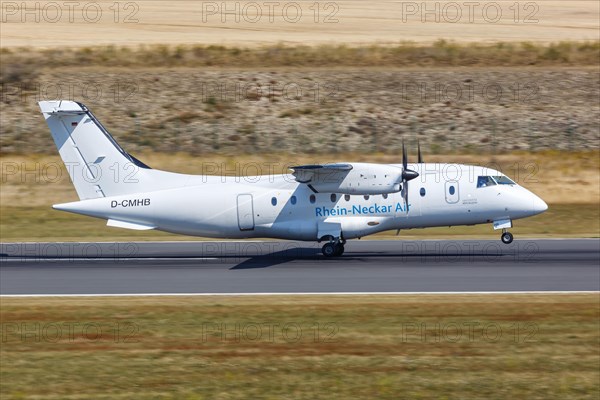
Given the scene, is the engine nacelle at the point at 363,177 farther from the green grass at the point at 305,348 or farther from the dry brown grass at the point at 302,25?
the dry brown grass at the point at 302,25

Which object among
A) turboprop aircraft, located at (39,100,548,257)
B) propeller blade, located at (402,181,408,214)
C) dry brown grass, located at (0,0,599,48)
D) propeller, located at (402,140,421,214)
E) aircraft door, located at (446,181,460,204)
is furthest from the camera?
dry brown grass, located at (0,0,599,48)

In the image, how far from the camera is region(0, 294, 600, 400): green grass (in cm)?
1627

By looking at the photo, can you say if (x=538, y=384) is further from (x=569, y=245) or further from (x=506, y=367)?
(x=569, y=245)

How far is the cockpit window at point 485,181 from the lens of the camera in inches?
1211

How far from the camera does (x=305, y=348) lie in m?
19.0

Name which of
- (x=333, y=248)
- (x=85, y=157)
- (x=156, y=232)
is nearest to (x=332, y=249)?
(x=333, y=248)

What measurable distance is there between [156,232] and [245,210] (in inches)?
381

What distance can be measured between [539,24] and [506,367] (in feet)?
206

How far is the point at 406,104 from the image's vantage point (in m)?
58.4

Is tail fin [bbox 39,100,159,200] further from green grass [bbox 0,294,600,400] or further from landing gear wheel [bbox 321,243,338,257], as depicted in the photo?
green grass [bbox 0,294,600,400]

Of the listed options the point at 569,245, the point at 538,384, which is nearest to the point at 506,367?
the point at 538,384

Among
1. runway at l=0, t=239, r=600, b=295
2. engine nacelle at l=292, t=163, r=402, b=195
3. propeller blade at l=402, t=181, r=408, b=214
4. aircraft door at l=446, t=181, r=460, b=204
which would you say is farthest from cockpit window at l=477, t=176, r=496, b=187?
engine nacelle at l=292, t=163, r=402, b=195

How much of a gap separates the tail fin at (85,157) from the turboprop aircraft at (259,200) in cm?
3

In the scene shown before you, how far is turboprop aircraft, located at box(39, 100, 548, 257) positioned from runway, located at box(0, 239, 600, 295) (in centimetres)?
127
